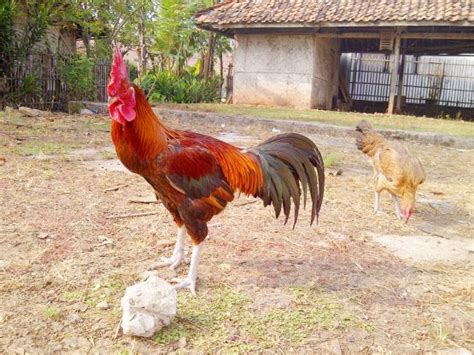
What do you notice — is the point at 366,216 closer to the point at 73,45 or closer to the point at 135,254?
the point at 135,254

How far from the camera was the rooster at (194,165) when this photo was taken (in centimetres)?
264

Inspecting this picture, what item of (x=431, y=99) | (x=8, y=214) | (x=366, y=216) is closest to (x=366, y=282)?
(x=366, y=216)

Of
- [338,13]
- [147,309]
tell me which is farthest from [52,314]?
[338,13]

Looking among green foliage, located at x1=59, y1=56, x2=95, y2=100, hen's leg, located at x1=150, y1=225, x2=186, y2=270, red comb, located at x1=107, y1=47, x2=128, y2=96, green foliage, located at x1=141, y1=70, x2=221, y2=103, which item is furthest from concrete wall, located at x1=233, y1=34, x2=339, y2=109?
red comb, located at x1=107, y1=47, x2=128, y2=96

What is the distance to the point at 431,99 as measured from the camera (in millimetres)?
22094

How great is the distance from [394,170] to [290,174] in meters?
1.73

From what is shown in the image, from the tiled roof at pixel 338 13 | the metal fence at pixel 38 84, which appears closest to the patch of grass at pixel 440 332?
the metal fence at pixel 38 84

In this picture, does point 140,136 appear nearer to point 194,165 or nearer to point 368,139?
point 194,165

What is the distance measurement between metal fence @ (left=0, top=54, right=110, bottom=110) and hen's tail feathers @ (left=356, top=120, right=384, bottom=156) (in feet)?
31.7

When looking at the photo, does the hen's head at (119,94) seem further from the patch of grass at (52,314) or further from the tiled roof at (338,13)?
the tiled roof at (338,13)

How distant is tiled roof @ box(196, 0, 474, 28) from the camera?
13.8 metres

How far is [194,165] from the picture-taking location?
285 cm

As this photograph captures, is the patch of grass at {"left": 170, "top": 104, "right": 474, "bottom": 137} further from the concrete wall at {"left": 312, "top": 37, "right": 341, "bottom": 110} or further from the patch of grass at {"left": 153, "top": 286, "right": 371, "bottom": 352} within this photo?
the patch of grass at {"left": 153, "top": 286, "right": 371, "bottom": 352}

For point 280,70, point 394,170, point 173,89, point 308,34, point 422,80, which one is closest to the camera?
point 394,170
